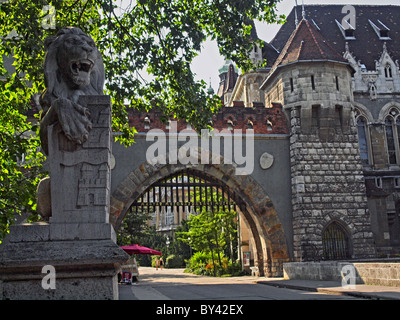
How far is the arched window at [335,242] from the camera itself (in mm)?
19094

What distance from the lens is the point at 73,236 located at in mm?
4129

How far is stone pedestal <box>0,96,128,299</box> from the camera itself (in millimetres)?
3961

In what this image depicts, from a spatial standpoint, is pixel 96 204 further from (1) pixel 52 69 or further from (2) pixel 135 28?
(2) pixel 135 28

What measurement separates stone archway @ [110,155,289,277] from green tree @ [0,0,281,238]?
310 inches

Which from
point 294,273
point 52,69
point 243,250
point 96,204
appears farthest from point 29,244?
point 243,250

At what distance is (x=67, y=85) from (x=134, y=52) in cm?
613

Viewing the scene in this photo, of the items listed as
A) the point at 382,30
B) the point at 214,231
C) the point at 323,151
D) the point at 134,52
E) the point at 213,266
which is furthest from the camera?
the point at 382,30

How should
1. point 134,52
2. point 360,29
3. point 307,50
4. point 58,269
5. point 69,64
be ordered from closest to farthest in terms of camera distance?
point 58,269
point 69,64
point 134,52
point 307,50
point 360,29

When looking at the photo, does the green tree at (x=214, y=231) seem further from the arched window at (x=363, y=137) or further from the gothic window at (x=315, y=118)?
the gothic window at (x=315, y=118)

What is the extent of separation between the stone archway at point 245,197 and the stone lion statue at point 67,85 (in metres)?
14.1

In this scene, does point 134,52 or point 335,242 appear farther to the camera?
point 335,242

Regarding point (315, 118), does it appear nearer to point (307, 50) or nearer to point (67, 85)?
point (307, 50)

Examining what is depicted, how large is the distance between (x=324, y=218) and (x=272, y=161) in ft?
10.5

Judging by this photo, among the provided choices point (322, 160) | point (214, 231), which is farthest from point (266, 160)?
point (214, 231)
